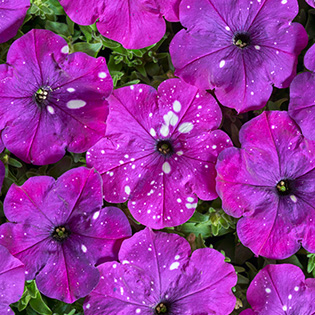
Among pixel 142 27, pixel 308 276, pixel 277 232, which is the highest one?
pixel 142 27

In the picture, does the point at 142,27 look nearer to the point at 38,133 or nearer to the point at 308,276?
the point at 38,133

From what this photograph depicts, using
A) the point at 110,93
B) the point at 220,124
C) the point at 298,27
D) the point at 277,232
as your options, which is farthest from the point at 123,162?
the point at 298,27

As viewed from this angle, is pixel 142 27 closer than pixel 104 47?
Yes

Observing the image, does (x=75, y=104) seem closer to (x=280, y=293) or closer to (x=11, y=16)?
(x=11, y=16)

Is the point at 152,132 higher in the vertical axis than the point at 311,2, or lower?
lower

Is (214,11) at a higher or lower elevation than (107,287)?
higher

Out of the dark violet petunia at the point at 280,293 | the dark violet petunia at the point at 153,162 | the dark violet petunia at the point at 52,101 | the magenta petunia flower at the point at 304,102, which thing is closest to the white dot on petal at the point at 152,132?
the dark violet petunia at the point at 153,162

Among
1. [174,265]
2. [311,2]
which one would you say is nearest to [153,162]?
[174,265]
